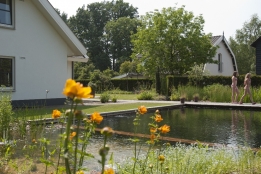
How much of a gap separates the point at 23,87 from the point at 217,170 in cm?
1071

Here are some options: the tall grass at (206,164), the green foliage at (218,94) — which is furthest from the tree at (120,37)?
the tall grass at (206,164)

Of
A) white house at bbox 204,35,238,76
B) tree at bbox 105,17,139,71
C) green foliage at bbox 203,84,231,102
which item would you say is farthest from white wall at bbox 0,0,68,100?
tree at bbox 105,17,139,71

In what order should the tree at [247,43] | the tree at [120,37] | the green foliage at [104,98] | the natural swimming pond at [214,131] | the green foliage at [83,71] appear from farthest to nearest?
1. the tree at [120,37]
2. the tree at [247,43]
3. the green foliage at [83,71]
4. the green foliage at [104,98]
5. the natural swimming pond at [214,131]

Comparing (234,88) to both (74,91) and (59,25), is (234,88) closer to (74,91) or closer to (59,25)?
(59,25)

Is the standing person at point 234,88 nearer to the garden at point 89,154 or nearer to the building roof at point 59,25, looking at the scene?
the building roof at point 59,25

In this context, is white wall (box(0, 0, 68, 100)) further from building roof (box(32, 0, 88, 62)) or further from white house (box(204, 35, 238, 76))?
white house (box(204, 35, 238, 76))

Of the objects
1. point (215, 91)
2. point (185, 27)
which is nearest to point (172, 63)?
point (185, 27)

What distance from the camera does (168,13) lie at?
84.6 ft

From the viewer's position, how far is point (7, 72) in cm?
1262

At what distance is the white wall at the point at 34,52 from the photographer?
500 inches

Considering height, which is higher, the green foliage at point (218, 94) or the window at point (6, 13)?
the window at point (6, 13)

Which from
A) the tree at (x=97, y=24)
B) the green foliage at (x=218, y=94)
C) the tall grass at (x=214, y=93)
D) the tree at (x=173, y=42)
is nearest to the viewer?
the tall grass at (x=214, y=93)

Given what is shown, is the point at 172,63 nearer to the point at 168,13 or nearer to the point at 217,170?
the point at 168,13

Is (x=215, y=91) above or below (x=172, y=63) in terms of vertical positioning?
below
